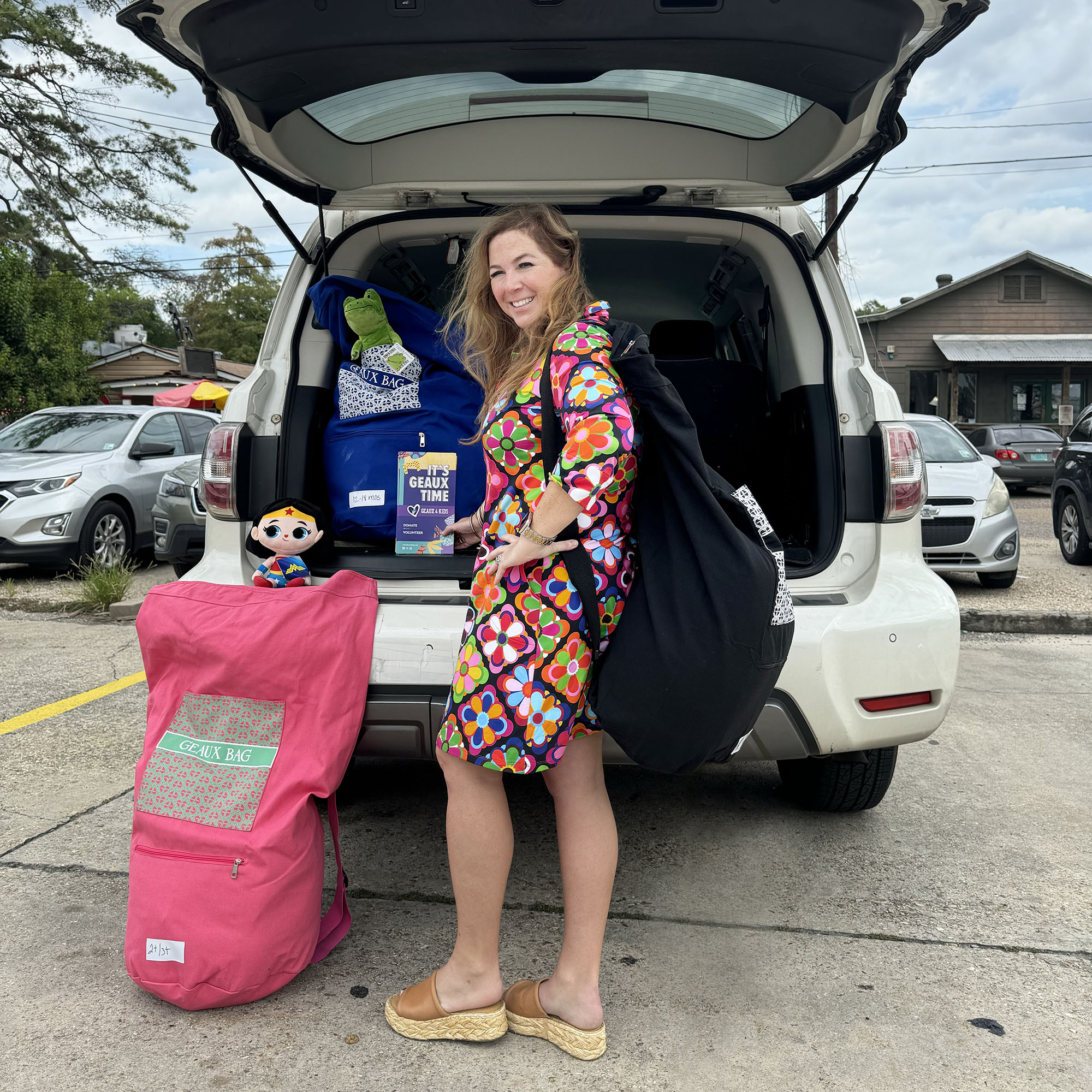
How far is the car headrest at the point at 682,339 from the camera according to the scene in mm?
3947

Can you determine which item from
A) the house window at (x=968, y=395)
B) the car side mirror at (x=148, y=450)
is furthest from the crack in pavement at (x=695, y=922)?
the house window at (x=968, y=395)

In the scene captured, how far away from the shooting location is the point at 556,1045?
2.08 meters

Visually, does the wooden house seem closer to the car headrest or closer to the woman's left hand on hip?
the car headrest

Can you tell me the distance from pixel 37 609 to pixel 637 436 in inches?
263

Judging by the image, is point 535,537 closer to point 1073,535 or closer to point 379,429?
point 379,429

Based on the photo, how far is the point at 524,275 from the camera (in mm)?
2066

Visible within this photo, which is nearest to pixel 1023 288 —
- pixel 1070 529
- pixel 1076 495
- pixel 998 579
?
pixel 1070 529

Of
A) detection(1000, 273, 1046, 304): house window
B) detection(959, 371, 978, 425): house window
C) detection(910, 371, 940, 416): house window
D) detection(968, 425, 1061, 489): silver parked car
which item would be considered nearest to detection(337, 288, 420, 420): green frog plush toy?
detection(968, 425, 1061, 489): silver parked car

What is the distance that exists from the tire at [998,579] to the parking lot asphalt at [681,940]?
4.37 metres

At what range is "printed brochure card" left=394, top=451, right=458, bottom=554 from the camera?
9.19 ft

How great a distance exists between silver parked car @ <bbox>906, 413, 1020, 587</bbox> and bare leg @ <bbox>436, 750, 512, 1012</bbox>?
6335 millimetres

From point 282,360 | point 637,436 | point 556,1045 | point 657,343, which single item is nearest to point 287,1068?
point 556,1045

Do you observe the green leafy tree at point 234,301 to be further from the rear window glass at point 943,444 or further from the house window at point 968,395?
the rear window glass at point 943,444

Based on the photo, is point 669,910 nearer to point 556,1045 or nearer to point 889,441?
point 556,1045
